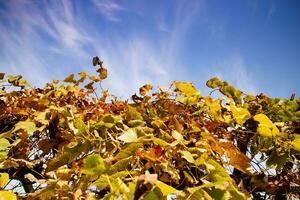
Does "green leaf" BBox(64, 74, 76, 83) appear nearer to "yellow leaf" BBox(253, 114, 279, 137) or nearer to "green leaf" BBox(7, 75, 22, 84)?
"green leaf" BBox(7, 75, 22, 84)

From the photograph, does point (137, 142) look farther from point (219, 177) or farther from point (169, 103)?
point (169, 103)

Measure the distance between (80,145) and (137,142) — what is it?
42 cm

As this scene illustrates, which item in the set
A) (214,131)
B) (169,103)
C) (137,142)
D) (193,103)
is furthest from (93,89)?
(137,142)

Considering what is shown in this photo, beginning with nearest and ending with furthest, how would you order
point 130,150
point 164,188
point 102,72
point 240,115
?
point 164,188 < point 130,150 < point 240,115 < point 102,72

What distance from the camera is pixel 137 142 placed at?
4.48 feet

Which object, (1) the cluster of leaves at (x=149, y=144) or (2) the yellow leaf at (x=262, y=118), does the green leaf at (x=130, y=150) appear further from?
(2) the yellow leaf at (x=262, y=118)

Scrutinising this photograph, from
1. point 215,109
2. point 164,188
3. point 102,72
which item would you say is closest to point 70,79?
point 102,72

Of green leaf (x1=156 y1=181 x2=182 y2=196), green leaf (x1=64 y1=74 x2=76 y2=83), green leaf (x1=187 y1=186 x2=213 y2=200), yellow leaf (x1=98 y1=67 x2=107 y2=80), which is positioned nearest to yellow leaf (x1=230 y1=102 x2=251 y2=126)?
green leaf (x1=187 y1=186 x2=213 y2=200)

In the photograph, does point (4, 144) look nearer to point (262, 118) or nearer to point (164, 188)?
point (164, 188)

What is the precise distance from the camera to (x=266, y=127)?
176cm

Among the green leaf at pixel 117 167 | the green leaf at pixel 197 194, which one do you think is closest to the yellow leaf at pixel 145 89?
the green leaf at pixel 117 167

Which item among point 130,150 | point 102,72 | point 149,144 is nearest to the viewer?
point 130,150

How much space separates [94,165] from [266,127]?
1010 millimetres

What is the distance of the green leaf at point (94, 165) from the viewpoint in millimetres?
1186
